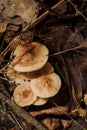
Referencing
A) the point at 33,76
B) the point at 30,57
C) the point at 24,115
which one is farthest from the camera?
the point at 33,76

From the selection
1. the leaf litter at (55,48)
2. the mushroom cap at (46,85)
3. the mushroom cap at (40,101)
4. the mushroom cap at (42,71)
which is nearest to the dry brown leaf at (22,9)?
the leaf litter at (55,48)

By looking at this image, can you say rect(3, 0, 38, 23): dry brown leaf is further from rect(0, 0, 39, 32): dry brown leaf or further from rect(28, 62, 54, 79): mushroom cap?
rect(28, 62, 54, 79): mushroom cap

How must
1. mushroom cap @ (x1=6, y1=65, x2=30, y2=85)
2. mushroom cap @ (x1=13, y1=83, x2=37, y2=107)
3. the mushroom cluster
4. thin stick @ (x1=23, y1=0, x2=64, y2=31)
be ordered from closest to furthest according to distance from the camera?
the mushroom cluster < mushroom cap @ (x1=13, y1=83, x2=37, y2=107) < mushroom cap @ (x1=6, y1=65, x2=30, y2=85) < thin stick @ (x1=23, y1=0, x2=64, y2=31)

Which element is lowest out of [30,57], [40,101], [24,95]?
[40,101]

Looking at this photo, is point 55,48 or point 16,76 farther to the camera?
point 55,48

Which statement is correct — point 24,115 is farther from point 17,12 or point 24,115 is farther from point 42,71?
point 17,12

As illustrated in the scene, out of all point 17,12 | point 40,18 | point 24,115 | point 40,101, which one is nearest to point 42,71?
point 40,101

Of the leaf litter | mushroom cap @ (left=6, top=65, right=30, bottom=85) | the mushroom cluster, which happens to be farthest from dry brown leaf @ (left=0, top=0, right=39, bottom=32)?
mushroom cap @ (left=6, top=65, right=30, bottom=85)
